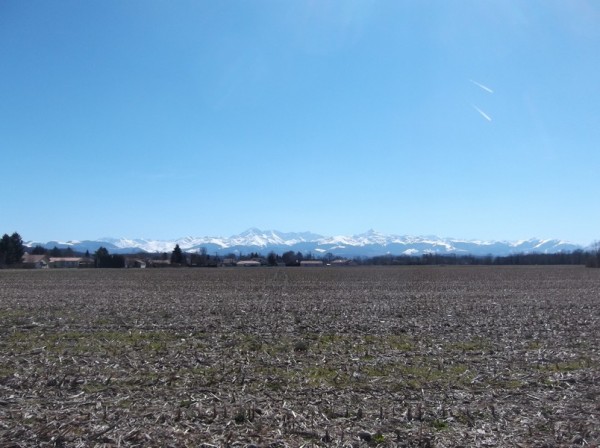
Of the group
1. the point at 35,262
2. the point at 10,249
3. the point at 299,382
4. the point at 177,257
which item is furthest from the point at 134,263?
the point at 299,382

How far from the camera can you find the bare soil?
760 cm

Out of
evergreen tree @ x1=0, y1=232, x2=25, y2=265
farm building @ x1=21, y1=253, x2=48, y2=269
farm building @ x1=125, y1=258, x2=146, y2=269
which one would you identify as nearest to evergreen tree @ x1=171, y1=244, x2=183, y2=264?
farm building @ x1=125, y1=258, x2=146, y2=269

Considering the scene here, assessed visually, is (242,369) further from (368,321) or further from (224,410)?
(368,321)

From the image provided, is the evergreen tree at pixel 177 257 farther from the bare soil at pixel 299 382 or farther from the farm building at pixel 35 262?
the bare soil at pixel 299 382

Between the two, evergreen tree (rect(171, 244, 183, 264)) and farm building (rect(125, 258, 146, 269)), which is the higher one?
evergreen tree (rect(171, 244, 183, 264))

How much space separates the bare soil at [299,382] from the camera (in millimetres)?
7602

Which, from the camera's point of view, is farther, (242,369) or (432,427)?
(242,369)

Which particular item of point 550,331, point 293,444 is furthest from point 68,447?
point 550,331

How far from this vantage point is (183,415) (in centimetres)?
830

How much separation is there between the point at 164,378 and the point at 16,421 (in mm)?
3029

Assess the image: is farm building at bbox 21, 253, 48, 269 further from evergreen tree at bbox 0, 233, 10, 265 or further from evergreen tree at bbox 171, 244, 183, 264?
evergreen tree at bbox 171, 244, 183, 264

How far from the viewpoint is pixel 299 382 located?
1047 centimetres

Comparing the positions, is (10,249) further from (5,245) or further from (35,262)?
(35,262)

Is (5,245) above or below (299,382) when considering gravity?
above
